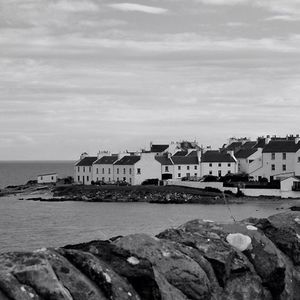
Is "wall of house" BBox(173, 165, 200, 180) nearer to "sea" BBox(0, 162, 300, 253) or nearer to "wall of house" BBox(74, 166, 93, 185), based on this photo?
"wall of house" BBox(74, 166, 93, 185)

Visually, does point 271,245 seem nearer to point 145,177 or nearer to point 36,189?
point 145,177

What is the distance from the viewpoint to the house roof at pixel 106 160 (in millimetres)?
102562

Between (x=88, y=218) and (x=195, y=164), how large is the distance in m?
38.3

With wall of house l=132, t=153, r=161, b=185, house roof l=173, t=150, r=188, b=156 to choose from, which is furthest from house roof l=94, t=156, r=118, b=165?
house roof l=173, t=150, r=188, b=156

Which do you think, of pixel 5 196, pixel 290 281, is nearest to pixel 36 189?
pixel 5 196

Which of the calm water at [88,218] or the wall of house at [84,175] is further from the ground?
the wall of house at [84,175]

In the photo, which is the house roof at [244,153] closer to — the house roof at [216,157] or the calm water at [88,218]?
the house roof at [216,157]

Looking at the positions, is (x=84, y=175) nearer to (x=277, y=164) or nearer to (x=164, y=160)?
(x=164, y=160)

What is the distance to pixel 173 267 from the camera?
450 inches

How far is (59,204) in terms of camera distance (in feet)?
268

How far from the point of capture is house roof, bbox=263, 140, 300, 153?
92.3m

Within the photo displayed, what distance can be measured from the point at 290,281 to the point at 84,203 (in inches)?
2779

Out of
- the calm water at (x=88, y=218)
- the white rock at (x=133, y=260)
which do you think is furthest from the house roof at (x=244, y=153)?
the white rock at (x=133, y=260)

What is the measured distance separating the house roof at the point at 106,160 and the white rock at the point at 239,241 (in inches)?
3510
